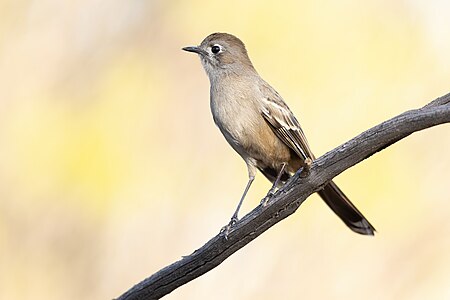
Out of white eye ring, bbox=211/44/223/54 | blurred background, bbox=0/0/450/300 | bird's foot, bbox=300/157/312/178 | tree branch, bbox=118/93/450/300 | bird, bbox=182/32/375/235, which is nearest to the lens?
tree branch, bbox=118/93/450/300

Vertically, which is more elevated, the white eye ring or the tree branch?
the white eye ring

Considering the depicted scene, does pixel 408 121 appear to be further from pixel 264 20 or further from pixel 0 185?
pixel 0 185

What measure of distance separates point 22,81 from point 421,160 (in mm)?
3122

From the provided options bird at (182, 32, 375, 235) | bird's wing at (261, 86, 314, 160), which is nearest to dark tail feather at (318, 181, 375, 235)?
bird at (182, 32, 375, 235)

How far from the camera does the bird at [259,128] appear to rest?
2.97m

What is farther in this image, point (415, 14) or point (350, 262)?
point (415, 14)

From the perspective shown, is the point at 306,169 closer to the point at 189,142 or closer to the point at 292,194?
the point at 292,194

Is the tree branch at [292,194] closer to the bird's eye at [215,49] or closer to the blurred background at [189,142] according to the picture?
the bird's eye at [215,49]

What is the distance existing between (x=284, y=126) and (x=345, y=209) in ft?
1.45

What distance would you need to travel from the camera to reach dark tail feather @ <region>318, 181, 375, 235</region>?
3104 mm

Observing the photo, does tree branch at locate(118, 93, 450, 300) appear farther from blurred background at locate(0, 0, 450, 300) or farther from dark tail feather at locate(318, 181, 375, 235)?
blurred background at locate(0, 0, 450, 300)

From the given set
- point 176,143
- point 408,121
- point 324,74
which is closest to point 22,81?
point 176,143

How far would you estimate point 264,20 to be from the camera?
5.83 metres

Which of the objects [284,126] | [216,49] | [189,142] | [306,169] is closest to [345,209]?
[284,126]
